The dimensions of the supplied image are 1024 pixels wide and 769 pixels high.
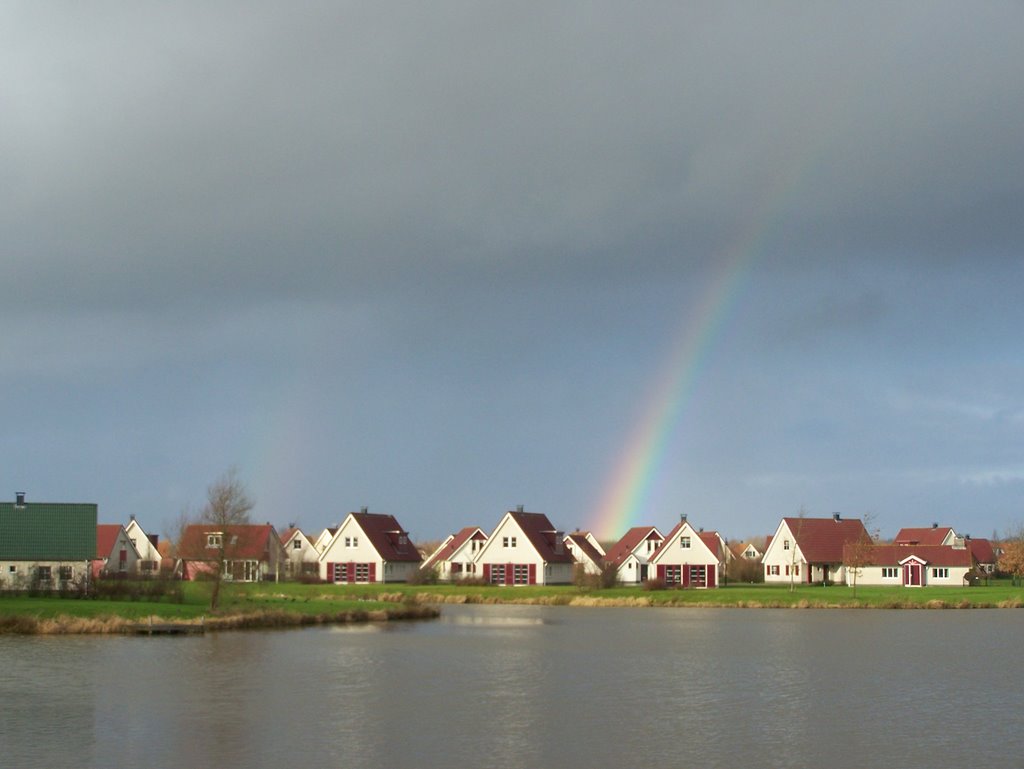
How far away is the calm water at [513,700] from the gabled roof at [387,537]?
4206cm

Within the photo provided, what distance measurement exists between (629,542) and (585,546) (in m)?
7.65

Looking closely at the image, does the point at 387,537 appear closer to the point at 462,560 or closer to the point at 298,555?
the point at 462,560

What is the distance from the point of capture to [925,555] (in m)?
92.0

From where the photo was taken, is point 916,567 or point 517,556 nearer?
point 517,556

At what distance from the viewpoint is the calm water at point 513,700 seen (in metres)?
24.0

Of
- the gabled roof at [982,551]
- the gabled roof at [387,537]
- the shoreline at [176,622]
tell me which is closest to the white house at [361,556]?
the gabled roof at [387,537]

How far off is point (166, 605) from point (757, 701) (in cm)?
2999

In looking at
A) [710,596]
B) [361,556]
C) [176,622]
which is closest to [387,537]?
[361,556]

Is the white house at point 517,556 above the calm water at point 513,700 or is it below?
above

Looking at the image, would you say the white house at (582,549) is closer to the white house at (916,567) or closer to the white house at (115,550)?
the white house at (916,567)

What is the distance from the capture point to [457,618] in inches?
2458

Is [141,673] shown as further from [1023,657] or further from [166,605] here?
[1023,657]

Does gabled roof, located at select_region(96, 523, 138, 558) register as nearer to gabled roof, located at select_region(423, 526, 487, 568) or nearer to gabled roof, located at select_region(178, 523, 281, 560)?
gabled roof, located at select_region(423, 526, 487, 568)

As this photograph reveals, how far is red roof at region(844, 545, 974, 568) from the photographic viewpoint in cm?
9188
